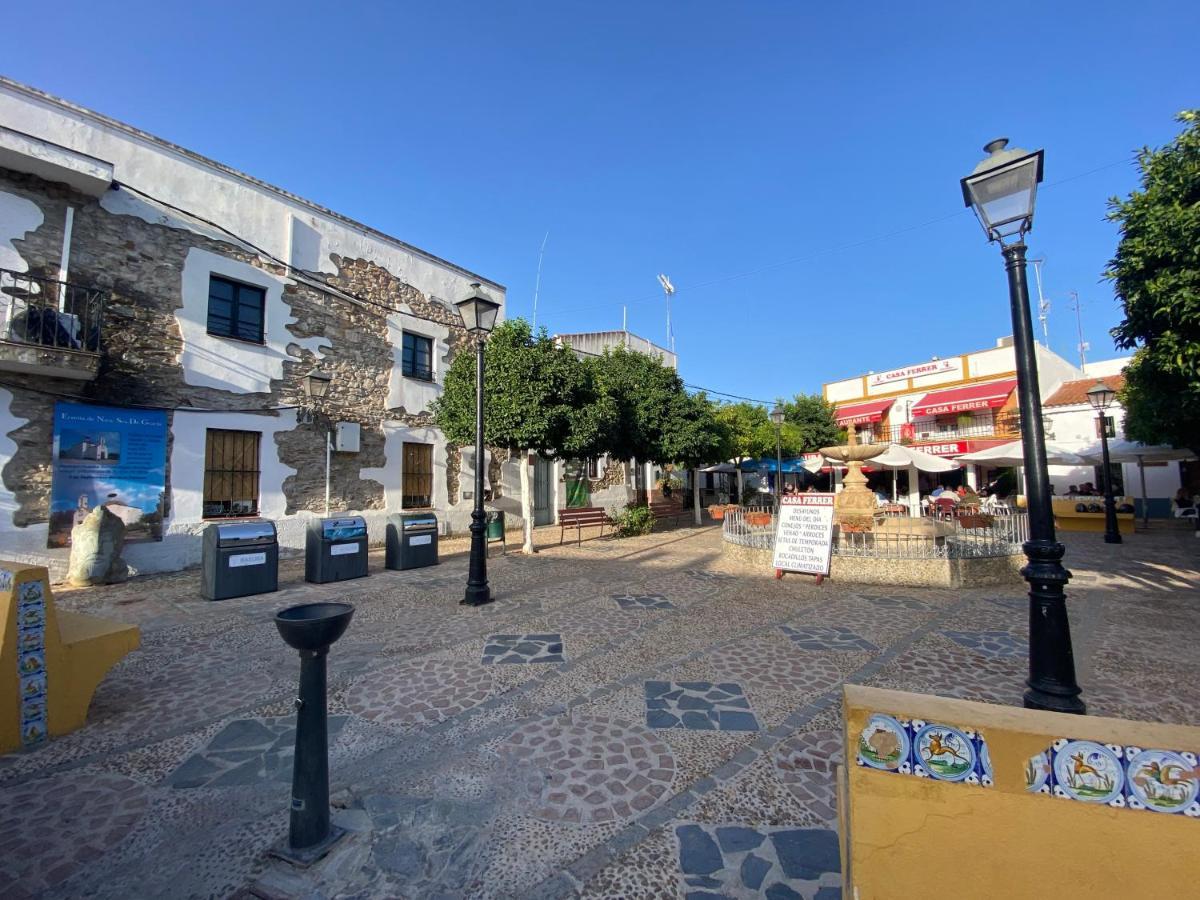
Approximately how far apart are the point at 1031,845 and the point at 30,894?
11.9 ft

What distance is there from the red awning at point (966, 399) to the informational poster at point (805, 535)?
20.4 meters

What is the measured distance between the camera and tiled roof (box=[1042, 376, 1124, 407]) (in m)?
21.8

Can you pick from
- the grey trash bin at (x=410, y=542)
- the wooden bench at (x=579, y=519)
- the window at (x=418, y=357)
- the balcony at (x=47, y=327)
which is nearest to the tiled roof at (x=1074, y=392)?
the wooden bench at (x=579, y=519)

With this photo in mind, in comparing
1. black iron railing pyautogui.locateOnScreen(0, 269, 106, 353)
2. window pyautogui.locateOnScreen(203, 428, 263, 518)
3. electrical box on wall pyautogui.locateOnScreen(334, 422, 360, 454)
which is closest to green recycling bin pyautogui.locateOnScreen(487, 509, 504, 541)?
electrical box on wall pyautogui.locateOnScreen(334, 422, 360, 454)

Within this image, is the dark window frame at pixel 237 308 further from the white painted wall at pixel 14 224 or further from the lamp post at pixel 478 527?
the lamp post at pixel 478 527

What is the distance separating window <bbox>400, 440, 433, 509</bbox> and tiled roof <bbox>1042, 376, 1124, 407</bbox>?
25662 mm

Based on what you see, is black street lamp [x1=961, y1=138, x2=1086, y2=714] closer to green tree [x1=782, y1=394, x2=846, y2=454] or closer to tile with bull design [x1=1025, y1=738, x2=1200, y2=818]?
tile with bull design [x1=1025, y1=738, x2=1200, y2=818]

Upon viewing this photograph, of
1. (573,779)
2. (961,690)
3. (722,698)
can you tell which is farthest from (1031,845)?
(961,690)

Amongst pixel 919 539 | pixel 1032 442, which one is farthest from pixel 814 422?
pixel 1032 442

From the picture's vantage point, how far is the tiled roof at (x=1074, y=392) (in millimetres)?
21766

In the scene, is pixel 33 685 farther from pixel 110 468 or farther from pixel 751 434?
pixel 751 434

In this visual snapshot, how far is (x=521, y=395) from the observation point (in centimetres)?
1095

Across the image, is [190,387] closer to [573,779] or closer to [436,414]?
[436,414]

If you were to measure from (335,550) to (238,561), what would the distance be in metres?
1.37
